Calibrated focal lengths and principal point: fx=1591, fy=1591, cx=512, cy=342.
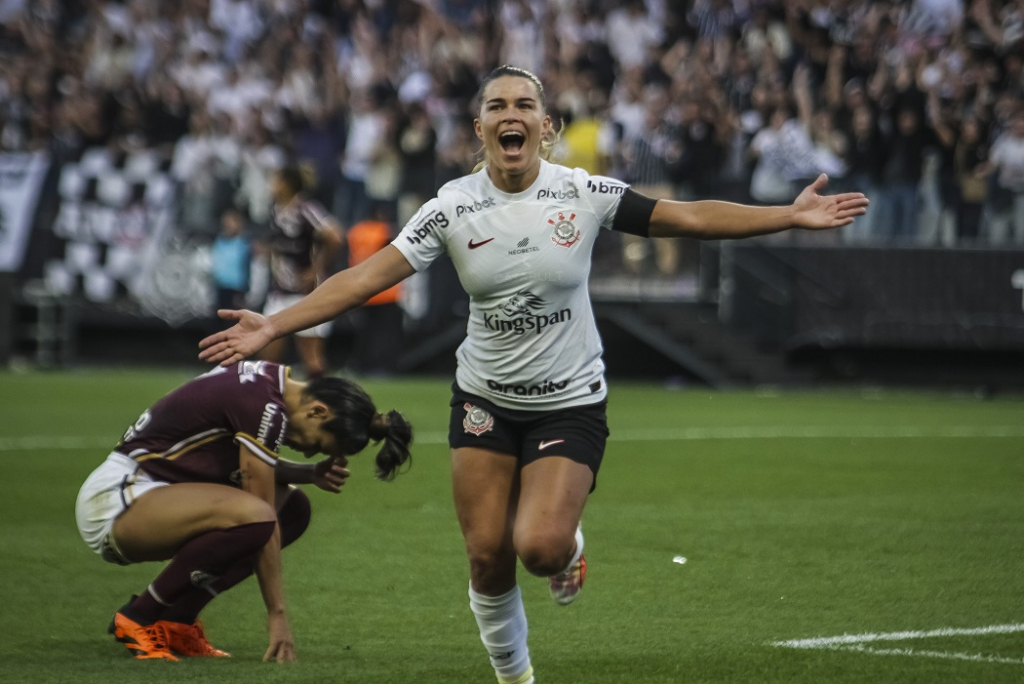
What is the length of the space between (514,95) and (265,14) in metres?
20.5

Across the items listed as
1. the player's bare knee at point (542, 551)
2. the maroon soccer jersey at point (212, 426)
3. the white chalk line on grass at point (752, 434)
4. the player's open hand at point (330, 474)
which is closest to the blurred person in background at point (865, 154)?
the white chalk line on grass at point (752, 434)

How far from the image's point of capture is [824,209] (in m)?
5.39

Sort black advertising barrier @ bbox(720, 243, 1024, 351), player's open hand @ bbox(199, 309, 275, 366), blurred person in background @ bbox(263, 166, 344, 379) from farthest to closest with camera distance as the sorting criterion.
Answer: black advertising barrier @ bbox(720, 243, 1024, 351)
blurred person in background @ bbox(263, 166, 344, 379)
player's open hand @ bbox(199, 309, 275, 366)

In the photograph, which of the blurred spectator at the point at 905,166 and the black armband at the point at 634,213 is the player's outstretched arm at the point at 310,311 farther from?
the blurred spectator at the point at 905,166

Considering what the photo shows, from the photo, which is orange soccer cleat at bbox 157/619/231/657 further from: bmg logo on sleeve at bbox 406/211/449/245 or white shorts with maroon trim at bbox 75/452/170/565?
bmg logo on sleeve at bbox 406/211/449/245

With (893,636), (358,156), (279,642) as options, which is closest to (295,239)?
(358,156)

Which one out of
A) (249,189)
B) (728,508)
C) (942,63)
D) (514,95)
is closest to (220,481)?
(514,95)

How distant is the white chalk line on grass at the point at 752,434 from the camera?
13484 mm

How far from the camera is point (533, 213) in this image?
5578 millimetres

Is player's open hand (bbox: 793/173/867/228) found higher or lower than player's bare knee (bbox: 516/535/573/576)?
higher

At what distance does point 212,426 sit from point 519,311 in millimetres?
1498

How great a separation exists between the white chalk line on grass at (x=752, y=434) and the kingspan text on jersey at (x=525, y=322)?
794 centimetres

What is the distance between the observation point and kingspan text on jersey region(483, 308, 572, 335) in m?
5.60

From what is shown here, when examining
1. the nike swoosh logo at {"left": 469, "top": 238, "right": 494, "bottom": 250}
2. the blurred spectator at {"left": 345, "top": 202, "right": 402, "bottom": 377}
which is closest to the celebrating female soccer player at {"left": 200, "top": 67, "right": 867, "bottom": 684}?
the nike swoosh logo at {"left": 469, "top": 238, "right": 494, "bottom": 250}
